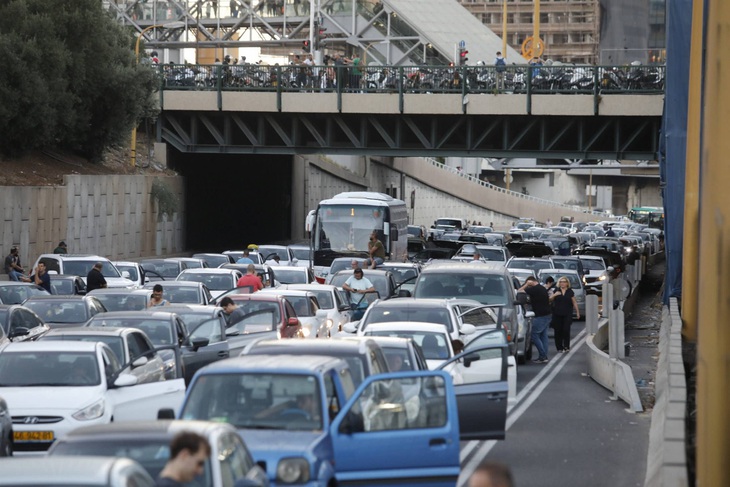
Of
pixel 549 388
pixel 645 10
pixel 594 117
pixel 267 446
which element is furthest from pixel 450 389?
pixel 645 10

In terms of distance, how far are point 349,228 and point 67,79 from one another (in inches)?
518

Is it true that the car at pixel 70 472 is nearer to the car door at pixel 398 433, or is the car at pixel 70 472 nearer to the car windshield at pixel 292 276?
the car door at pixel 398 433

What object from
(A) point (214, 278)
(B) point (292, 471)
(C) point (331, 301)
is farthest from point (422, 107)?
(B) point (292, 471)

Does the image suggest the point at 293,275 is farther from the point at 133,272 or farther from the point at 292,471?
the point at 292,471

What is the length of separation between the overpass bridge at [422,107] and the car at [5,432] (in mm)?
42080

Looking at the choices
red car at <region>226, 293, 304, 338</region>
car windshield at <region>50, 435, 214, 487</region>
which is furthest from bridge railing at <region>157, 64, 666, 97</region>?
car windshield at <region>50, 435, 214, 487</region>

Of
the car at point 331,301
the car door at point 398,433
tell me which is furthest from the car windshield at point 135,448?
the car at point 331,301

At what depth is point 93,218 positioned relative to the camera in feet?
168

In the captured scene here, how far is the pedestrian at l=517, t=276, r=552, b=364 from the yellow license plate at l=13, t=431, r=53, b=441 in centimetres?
1407

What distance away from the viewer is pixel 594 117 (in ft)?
178

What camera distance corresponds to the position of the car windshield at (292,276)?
3356cm

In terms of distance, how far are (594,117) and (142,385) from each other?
4123 cm

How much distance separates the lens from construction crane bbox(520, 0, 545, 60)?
98312mm

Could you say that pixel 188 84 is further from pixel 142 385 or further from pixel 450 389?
pixel 450 389
